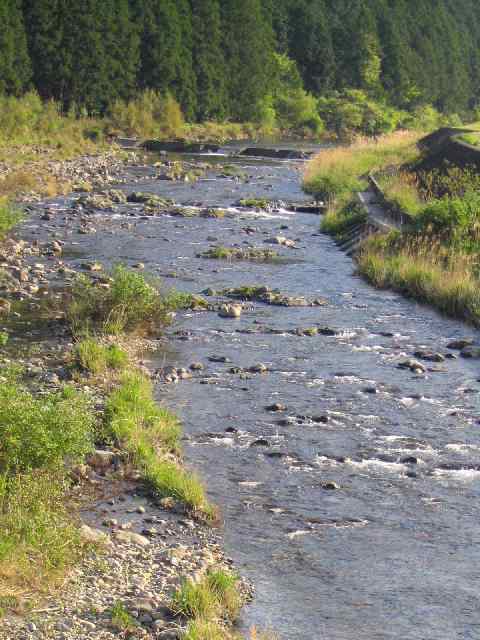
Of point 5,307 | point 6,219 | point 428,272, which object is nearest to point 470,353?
point 428,272

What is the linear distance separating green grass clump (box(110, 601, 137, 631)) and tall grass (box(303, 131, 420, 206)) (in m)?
A: 28.5

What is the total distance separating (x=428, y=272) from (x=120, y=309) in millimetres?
8047

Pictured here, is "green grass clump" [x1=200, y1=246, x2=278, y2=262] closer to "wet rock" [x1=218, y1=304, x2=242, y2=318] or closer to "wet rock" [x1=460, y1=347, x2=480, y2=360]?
"wet rock" [x1=218, y1=304, x2=242, y2=318]

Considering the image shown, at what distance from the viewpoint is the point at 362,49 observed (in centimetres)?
10288

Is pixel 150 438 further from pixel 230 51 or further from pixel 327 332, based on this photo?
pixel 230 51

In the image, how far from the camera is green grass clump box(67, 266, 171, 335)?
60.3ft

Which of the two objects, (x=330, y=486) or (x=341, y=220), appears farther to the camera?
(x=341, y=220)

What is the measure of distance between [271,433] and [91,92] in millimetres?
55366

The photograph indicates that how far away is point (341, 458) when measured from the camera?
13.5m

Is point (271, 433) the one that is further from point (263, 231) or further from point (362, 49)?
point (362, 49)

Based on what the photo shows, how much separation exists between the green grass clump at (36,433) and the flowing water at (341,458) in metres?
1.76

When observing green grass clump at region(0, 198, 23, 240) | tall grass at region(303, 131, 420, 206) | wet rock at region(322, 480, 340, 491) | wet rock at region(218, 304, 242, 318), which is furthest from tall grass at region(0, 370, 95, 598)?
tall grass at region(303, 131, 420, 206)

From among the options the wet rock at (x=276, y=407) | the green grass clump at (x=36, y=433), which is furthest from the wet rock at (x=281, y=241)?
the green grass clump at (x=36, y=433)

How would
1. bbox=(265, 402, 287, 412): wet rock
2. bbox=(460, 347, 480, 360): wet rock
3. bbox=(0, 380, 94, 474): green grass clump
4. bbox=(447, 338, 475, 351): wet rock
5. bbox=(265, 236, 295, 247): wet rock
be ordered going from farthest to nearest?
bbox=(265, 236, 295, 247): wet rock
bbox=(447, 338, 475, 351): wet rock
bbox=(460, 347, 480, 360): wet rock
bbox=(265, 402, 287, 412): wet rock
bbox=(0, 380, 94, 474): green grass clump
